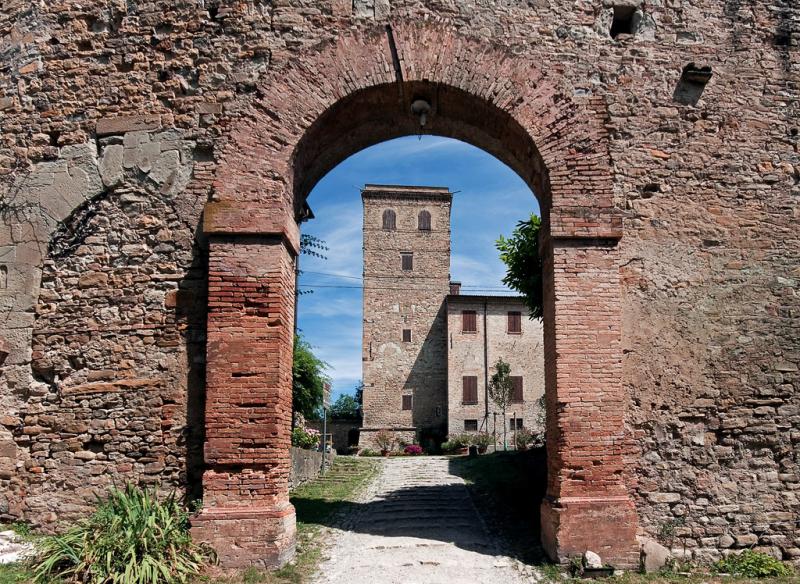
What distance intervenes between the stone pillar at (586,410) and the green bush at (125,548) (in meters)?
3.66

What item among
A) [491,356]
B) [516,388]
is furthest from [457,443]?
[491,356]

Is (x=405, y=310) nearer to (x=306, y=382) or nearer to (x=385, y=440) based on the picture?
(x=385, y=440)

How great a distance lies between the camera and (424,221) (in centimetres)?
4028

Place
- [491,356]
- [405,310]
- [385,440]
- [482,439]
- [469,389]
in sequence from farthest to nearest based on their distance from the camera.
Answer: [405,310], [491,356], [469,389], [385,440], [482,439]

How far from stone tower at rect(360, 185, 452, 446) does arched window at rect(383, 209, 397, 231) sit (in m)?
0.06

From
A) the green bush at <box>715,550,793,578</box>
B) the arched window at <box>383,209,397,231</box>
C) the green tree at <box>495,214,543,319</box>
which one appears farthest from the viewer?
the arched window at <box>383,209,397,231</box>

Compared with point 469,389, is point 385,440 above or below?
below

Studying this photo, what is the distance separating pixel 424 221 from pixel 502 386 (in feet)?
41.8

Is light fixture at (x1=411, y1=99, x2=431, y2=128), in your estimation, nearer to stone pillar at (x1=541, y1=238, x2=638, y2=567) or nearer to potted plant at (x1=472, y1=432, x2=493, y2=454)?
stone pillar at (x1=541, y1=238, x2=638, y2=567)

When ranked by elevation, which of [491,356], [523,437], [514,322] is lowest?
[523,437]

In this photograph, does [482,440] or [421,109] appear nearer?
[421,109]

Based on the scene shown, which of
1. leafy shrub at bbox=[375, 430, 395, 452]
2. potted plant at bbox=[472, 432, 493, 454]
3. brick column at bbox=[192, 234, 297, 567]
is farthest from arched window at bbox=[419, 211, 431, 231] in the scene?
brick column at bbox=[192, 234, 297, 567]

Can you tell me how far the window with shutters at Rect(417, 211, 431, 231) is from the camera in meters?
40.1

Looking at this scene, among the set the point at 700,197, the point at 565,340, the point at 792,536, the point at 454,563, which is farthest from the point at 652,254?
the point at 454,563
